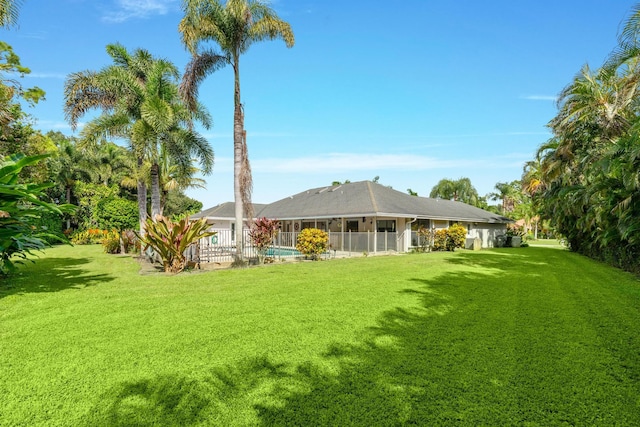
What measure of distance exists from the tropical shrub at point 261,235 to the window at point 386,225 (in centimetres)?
1070

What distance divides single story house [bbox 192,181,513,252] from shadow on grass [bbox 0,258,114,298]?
1459 cm

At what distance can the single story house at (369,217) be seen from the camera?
22.9 meters

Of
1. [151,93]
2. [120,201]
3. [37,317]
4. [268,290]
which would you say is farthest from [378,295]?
[120,201]

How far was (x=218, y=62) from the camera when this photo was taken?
15430mm

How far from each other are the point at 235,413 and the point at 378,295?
18.3ft

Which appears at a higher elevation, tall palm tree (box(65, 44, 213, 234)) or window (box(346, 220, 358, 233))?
tall palm tree (box(65, 44, 213, 234))

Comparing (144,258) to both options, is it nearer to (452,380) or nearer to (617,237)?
(452,380)

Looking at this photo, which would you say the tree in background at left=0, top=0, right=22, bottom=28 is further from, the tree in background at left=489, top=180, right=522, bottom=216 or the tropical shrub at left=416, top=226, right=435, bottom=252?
the tree in background at left=489, top=180, right=522, bottom=216

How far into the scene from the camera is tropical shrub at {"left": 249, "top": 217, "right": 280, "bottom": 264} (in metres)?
15.6

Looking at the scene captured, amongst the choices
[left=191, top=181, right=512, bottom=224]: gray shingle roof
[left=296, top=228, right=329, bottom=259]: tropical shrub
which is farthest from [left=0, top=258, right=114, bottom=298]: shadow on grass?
[left=191, top=181, right=512, bottom=224]: gray shingle roof

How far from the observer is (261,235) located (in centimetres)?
1562

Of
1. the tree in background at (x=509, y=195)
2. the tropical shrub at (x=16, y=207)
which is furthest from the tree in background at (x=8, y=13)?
the tree in background at (x=509, y=195)

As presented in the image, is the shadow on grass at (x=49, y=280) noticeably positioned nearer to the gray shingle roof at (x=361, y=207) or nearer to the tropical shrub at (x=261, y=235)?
the tropical shrub at (x=261, y=235)

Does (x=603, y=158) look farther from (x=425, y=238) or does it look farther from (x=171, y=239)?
(x=171, y=239)
